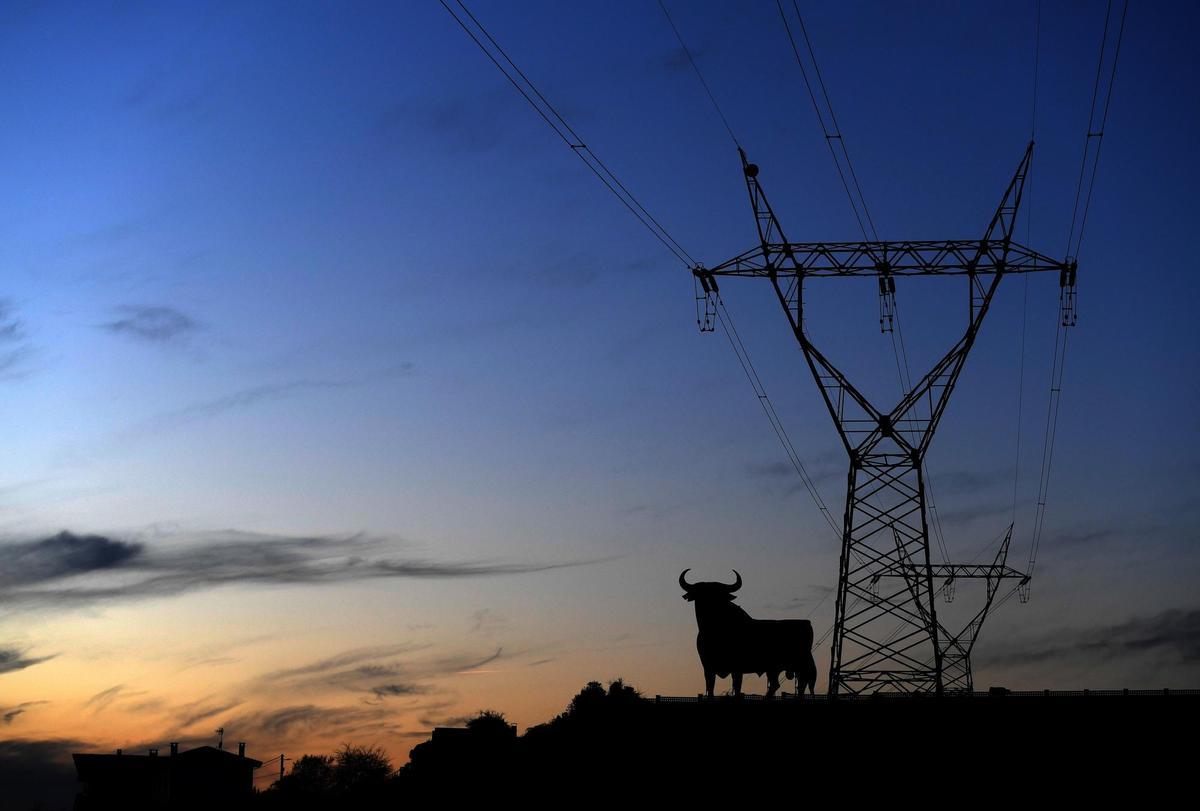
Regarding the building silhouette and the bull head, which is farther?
the building silhouette

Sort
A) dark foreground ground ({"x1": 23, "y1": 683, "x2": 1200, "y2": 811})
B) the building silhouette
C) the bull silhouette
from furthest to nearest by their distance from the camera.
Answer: the building silhouette
the bull silhouette
dark foreground ground ({"x1": 23, "y1": 683, "x2": 1200, "y2": 811})

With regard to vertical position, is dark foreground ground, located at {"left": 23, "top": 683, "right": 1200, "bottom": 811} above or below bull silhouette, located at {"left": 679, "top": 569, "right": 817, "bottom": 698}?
below

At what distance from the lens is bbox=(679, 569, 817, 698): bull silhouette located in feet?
119

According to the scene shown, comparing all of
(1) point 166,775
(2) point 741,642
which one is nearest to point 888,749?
(2) point 741,642

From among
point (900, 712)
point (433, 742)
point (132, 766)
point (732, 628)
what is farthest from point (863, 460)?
point (132, 766)

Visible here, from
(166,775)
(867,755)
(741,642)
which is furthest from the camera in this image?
(166,775)

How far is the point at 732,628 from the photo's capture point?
36.7 meters

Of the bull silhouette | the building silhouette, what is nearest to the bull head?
the bull silhouette

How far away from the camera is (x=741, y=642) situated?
36594 millimetres

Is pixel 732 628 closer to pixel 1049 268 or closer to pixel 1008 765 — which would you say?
pixel 1008 765

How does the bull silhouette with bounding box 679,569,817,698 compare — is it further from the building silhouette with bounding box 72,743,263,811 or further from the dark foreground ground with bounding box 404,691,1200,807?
the building silhouette with bounding box 72,743,263,811

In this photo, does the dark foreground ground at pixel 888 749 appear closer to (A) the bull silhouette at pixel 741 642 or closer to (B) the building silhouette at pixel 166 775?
(A) the bull silhouette at pixel 741 642

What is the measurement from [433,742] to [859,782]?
23257mm

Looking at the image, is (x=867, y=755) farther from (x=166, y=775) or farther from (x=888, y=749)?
(x=166, y=775)
